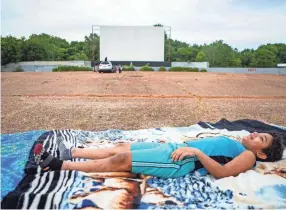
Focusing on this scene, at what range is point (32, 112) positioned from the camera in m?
4.28

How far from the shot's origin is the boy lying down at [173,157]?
1.88m

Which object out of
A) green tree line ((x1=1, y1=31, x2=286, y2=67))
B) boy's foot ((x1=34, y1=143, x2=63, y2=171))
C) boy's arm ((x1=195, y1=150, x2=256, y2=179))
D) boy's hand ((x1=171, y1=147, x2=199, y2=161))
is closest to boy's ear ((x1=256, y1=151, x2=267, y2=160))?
boy's arm ((x1=195, y1=150, x2=256, y2=179))

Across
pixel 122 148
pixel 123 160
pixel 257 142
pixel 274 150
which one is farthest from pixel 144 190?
pixel 274 150

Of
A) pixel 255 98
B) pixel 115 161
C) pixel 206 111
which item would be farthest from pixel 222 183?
pixel 255 98

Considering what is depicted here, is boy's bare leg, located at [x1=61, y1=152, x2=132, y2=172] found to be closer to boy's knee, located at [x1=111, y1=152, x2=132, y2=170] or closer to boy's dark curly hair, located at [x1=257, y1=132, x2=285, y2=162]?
boy's knee, located at [x1=111, y1=152, x2=132, y2=170]

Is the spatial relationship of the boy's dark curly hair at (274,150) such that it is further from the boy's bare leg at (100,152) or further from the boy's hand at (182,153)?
the boy's bare leg at (100,152)

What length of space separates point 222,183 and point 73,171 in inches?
33.4

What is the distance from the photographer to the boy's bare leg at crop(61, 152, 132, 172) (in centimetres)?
188

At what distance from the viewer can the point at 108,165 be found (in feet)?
6.21

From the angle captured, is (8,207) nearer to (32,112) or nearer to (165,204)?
(165,204)

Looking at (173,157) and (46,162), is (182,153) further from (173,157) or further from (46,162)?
(46,162)

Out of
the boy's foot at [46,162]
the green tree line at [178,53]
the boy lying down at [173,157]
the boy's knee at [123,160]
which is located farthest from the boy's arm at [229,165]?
the green tree line at [178,53]

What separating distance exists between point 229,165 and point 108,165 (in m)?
0.72

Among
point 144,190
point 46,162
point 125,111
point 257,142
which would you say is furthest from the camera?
point 125,111
